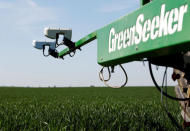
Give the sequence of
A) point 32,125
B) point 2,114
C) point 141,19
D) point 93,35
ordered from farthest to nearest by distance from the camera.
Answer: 1. point 2,114
2. point 32,125
3. point 93,35
4. point 141,19

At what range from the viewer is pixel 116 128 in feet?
14.4

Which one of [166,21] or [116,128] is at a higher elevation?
[166,21]

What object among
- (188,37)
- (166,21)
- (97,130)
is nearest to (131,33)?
(166,21)

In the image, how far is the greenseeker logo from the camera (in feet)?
6.45

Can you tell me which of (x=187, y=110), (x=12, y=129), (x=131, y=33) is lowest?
(x=12, y=129)

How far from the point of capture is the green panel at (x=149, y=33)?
1.95m

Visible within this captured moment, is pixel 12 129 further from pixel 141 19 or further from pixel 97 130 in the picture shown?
pixel 141 19

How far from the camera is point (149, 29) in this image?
2.20 m

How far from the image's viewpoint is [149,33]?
2.21m

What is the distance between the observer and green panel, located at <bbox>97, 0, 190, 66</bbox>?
195 cm

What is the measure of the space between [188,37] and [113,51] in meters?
0.85

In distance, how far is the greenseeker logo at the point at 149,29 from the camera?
6.45ft

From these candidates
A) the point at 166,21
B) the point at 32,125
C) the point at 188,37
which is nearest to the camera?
the point at 188,37

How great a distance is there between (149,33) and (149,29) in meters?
0.03
